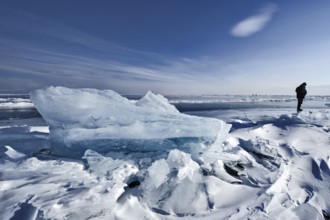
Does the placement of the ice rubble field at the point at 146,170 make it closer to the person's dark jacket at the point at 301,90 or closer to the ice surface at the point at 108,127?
the ice surface at the point at 108,127

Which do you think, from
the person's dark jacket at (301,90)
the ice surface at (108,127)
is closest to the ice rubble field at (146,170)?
the ice surface at (108,127)

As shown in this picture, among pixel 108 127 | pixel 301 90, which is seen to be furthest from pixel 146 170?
pixel 301 90

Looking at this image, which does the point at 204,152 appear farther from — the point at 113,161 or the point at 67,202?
the point at 67,202

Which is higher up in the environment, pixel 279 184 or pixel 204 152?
pixel 204 152

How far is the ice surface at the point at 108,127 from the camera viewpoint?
3910 mm

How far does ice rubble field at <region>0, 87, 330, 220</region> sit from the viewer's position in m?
2.65

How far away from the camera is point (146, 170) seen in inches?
129

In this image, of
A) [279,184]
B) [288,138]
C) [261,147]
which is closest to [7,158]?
[279,184]

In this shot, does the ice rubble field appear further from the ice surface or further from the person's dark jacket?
the person's dark jacket

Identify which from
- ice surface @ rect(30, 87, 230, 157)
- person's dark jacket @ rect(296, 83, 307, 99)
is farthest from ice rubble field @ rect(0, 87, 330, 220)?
person's dark jacket @ rect(296, 83, 307, 99)

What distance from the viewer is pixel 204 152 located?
4098 millimetres

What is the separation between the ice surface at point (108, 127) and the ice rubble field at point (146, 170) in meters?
0.02

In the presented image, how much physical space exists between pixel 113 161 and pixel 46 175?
2.94ft

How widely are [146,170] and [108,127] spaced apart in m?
1.13
